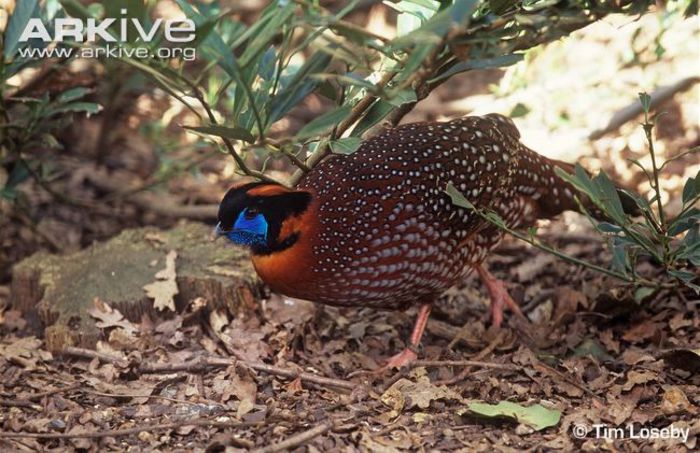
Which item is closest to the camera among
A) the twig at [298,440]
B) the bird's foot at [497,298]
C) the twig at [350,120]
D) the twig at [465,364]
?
the twig at [298,440]

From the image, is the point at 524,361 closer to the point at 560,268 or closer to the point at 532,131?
the point at 560,268

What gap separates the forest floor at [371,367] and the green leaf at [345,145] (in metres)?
1.09

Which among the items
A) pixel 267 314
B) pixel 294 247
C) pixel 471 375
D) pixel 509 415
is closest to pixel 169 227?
pixel 267 314

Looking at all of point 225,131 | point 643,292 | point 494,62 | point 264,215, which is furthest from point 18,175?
point 643,292

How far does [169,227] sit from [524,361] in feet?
9.60

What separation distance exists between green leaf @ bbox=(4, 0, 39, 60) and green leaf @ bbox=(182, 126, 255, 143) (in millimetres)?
1283

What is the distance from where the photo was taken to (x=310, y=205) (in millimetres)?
3861

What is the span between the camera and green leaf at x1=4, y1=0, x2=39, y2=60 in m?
3.85

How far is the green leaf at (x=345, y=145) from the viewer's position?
3.39 m

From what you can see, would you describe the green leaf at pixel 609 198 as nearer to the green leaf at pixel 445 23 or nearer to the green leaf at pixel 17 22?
the green leaf at pixel 445 23

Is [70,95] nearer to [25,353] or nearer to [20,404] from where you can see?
[25,353]

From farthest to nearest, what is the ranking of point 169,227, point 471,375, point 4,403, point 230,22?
point 169,227 → point 230,22 → point 471,375 → point 4,403

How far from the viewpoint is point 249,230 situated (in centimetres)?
383

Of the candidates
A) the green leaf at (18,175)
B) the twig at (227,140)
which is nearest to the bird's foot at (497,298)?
the twig at (227,140)
